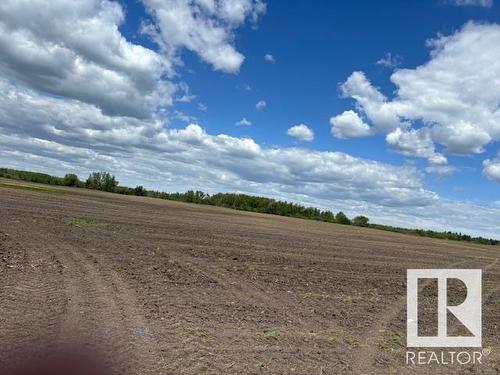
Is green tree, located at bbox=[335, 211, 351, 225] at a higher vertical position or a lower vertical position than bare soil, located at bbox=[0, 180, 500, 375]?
higher

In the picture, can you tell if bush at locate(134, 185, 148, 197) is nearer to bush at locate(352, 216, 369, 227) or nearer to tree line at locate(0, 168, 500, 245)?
tree line at locate(0, 168, 500, 245)

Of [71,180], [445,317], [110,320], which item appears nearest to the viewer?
[110,320]

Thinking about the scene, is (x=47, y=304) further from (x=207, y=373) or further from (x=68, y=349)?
(x=207, y=373)

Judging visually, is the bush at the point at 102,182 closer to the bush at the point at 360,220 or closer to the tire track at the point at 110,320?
the bush at the point at 360,220

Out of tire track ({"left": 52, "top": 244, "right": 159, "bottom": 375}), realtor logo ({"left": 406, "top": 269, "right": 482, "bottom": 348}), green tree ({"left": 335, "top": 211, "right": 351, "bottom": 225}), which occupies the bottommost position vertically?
tire track ({"left": 52, "top": 244, "right": 159, "bottom": 375})

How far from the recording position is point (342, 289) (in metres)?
13.7

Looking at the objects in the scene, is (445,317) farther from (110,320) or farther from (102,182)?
(102,182)

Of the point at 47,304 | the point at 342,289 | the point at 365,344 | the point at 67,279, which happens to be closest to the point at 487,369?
the point at 365,344

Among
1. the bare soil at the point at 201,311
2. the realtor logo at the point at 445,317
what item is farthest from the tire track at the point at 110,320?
the realtor logo at the point at 445,317

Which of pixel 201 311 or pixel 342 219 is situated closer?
pixel 201 311

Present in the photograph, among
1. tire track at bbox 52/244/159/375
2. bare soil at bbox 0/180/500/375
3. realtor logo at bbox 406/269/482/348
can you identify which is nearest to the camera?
tire track at bbox 52/244/159/375

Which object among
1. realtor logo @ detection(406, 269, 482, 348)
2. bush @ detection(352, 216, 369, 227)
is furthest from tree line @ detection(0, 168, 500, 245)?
realtor logo @ detection(406, 269, 482, 348)

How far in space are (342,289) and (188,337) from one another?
7.31 metres

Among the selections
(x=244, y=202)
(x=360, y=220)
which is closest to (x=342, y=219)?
(x=360, y=220)
